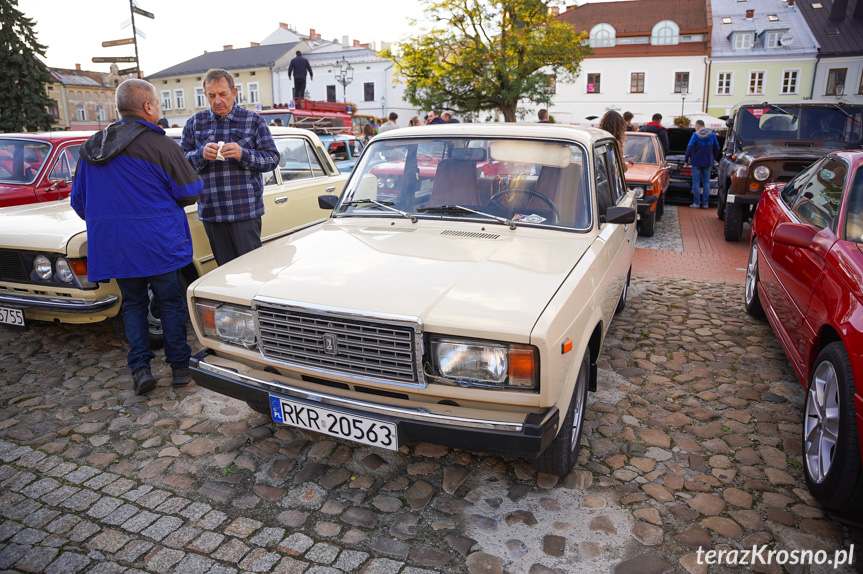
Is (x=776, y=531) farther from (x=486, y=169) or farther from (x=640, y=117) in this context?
(x=640, y=117)

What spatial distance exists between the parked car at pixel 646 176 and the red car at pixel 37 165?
6.92 meters

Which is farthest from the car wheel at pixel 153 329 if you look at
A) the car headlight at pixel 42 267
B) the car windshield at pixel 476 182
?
the car windshield at pixel 476 182

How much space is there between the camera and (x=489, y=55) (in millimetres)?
25922

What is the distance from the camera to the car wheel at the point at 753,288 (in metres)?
5.44

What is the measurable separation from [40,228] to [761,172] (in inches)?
342

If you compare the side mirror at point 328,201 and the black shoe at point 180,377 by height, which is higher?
the side mirror at point 328,201

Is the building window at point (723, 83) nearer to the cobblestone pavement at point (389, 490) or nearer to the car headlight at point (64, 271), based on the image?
the cobblestone pavement at point (389, 490)

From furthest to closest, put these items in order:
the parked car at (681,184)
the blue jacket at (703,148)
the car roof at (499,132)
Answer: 1. the parked car at (681,184)
2. the blue jacket at (703,148)
3. the car roof at (499,132)

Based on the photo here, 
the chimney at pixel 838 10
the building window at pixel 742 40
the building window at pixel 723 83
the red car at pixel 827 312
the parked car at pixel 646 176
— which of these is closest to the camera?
the red car at pixel 827 312

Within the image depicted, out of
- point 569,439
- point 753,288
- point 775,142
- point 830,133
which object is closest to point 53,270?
point 569,439

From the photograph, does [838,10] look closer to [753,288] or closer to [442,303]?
[753,288]

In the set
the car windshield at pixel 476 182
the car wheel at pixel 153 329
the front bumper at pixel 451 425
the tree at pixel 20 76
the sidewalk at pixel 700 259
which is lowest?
the sidewalk at pixel 700 259

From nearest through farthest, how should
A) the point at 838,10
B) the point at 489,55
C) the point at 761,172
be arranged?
the point at 761,172 → the point at 489,55 → the point at 838,10

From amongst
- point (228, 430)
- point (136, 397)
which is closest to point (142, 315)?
point (136, 397)
